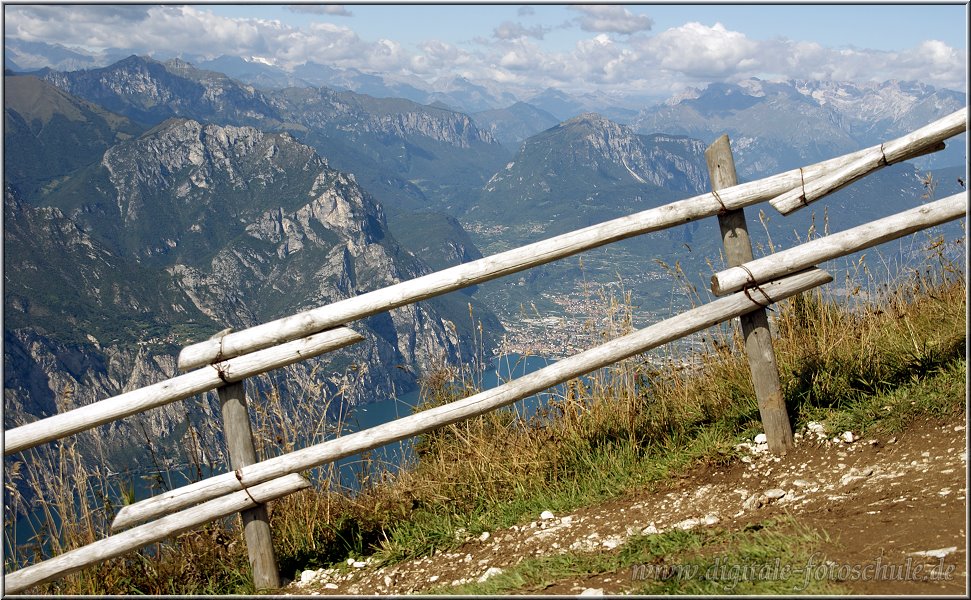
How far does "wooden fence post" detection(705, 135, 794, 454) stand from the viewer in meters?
4.68

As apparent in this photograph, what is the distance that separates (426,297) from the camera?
14.9 ft

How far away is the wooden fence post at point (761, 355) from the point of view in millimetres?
4684

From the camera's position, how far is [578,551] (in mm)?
4117

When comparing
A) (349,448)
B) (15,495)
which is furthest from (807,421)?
(15,495)

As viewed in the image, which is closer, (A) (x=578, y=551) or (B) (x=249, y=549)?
(A) (x=578, y=551)

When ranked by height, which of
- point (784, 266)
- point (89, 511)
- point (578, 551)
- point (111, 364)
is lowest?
point (111, 364)

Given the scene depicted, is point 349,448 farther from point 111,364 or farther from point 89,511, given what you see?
point 111,364

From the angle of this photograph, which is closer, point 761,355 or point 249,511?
point 249,511

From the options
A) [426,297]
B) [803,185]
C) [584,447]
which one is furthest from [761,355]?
[426,297]

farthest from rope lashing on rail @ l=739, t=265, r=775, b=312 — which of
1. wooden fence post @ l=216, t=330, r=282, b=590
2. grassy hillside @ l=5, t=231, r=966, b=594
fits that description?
wooden fence post @ l=216, t=330, r=282, b=590

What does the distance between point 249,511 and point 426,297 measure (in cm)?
173

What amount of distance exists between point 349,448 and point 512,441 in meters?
1.29

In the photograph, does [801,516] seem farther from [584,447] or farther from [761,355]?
[584,447]

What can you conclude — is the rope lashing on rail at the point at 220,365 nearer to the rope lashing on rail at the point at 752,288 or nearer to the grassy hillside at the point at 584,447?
the grassy hillside at the point at 584,447
